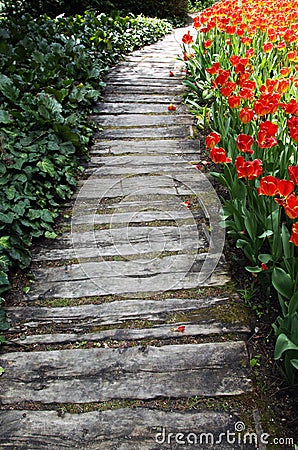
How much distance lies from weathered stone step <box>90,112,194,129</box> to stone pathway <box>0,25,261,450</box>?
829 mm

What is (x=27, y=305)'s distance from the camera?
2.38 metres

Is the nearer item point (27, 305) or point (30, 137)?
point (27, 305)

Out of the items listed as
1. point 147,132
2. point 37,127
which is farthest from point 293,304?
point 147,132

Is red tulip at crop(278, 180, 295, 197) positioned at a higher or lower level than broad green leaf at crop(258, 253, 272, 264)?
higher

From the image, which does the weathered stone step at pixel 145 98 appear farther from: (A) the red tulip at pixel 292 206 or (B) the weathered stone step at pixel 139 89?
(A) the red tulip at pixel 292 206

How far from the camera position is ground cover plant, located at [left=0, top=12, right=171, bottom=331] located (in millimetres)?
2703

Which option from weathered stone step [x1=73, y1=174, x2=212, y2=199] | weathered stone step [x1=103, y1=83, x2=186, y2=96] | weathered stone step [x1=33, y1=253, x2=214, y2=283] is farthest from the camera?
weathered stone step [x1=103, y1=83, x2=186, y2=96]

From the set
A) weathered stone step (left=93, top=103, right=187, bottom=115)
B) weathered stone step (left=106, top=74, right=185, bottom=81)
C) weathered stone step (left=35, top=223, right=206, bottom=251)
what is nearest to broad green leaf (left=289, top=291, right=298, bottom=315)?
weathered stone step (left=35, top=223, right=206, bottom=251)

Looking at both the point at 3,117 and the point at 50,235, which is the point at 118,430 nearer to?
the point at 50,235

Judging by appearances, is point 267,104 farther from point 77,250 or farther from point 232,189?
point 77,250

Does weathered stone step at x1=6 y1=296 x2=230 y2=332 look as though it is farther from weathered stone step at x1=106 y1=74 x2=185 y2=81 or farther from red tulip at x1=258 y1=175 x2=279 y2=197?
weathered stone step at x1=106 y1=74 x2=185 y2=81

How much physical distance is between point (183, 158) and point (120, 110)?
122 cm

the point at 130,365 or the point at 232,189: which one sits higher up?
the point at 232,189

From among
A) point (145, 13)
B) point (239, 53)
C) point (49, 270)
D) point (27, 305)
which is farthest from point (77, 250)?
point (145, 13)
